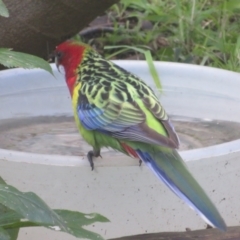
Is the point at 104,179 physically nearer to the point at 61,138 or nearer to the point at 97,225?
the point at 97,225

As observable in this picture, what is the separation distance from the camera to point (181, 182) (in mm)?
1919

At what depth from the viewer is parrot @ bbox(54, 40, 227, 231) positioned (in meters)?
1.91

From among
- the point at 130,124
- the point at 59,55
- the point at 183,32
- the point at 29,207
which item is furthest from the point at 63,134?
the point at 29,207

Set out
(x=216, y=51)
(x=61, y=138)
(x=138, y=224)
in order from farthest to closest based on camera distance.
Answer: (x=216, y=51), (x=61, y=138), (x=138, y=224)

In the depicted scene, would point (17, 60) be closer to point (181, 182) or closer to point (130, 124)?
point (130, 124)

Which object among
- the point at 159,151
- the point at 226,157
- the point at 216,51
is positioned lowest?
the point at 216,51

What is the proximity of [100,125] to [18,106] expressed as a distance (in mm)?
952

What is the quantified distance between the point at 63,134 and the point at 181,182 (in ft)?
3.97

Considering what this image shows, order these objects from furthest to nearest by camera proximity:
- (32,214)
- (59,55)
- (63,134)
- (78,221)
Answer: (63,134) < (59,55) < (78,221) < (32,214)

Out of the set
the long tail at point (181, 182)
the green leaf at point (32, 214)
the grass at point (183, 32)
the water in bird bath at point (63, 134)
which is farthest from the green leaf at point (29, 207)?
the grass at point (183, 32)

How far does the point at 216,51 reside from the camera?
4012 mm

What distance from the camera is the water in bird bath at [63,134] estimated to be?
9.42 feet

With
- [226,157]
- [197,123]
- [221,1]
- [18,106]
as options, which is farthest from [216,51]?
[226,157]

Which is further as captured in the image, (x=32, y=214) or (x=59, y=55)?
(x=59, y=55)
